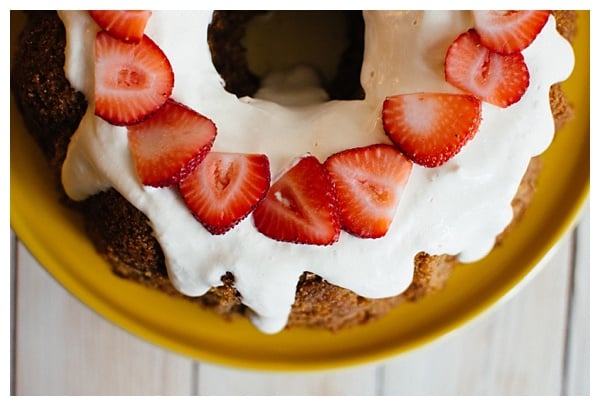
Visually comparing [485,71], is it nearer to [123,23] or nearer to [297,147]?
[297,147]

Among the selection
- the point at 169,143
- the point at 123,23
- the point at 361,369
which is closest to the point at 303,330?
the point at 361,369

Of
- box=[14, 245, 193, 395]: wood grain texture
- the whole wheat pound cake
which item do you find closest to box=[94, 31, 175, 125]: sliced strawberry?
the whole wheat pound cake

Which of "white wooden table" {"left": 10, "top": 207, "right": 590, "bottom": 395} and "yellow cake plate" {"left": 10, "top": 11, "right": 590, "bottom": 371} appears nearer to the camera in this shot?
"yellow cake plate" {"left": 10, "top": 11, "right": 590, "bottom": 371}

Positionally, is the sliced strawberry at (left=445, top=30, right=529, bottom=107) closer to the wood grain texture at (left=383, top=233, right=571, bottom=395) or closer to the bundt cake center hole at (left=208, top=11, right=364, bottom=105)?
the bundt cake center hole at (left=208, top=11, right=364, bottom=105)

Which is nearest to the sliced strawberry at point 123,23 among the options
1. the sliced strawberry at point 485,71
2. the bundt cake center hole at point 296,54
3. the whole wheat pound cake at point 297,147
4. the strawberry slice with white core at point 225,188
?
the whole wheat pound cake at point 297,147

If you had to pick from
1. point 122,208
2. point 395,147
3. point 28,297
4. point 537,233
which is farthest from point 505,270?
point 28,297

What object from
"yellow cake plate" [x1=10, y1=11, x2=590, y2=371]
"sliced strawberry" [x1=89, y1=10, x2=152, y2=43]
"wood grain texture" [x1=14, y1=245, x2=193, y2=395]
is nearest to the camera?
"sliced strawberry" [x1=89, y1=10, x2=152, y2=43]

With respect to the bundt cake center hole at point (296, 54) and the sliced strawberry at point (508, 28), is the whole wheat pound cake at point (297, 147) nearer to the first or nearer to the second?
the sliced strawberry at point (508, 28)

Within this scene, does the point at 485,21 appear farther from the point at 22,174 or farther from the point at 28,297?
the point at 28,297
